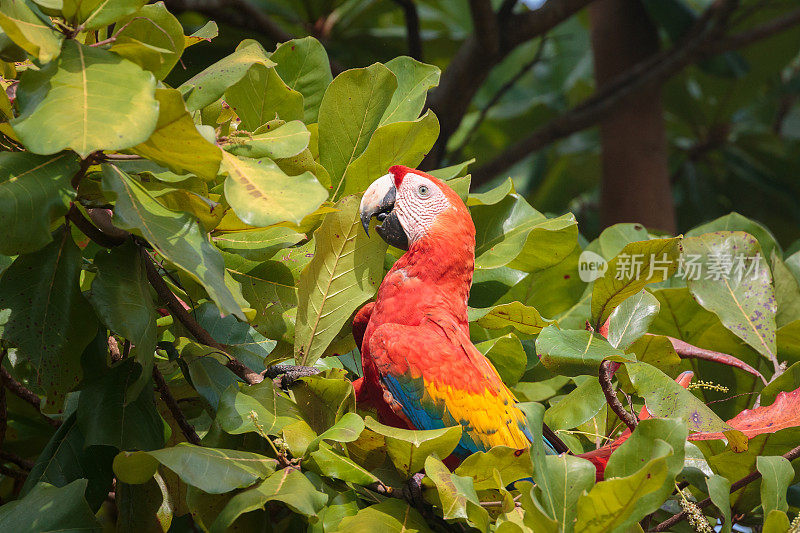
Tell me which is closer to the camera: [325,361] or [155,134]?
[155,134]

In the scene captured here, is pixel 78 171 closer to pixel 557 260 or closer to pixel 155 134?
pixel 155 134

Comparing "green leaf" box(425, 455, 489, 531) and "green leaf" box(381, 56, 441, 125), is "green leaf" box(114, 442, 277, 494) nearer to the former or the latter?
"green leaf" box(425, 455, 489, 531)

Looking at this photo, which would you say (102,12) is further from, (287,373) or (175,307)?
(287,373)

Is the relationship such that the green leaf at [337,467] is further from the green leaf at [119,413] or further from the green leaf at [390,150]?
the green leaf at [390,150]

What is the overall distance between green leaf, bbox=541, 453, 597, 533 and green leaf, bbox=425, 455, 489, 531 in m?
0.07

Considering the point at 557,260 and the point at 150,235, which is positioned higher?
the point at 150,235

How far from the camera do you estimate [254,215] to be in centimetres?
73

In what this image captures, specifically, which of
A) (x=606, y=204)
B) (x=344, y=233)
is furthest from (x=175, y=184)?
(x=606, y=204)

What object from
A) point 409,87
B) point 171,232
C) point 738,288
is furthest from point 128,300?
point 738,288

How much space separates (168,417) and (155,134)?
45cm

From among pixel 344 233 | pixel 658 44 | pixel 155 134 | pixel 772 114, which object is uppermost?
pixel 155 134

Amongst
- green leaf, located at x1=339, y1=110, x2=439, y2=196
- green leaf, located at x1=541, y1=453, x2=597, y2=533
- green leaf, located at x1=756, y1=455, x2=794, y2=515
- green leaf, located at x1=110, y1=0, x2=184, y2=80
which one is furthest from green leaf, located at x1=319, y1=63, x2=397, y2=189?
green leaf, located at x1=756, y1=455, x2=794, y2=515

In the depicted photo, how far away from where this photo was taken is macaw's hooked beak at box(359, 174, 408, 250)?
43.8 inches

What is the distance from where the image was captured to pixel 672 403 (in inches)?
37.4
